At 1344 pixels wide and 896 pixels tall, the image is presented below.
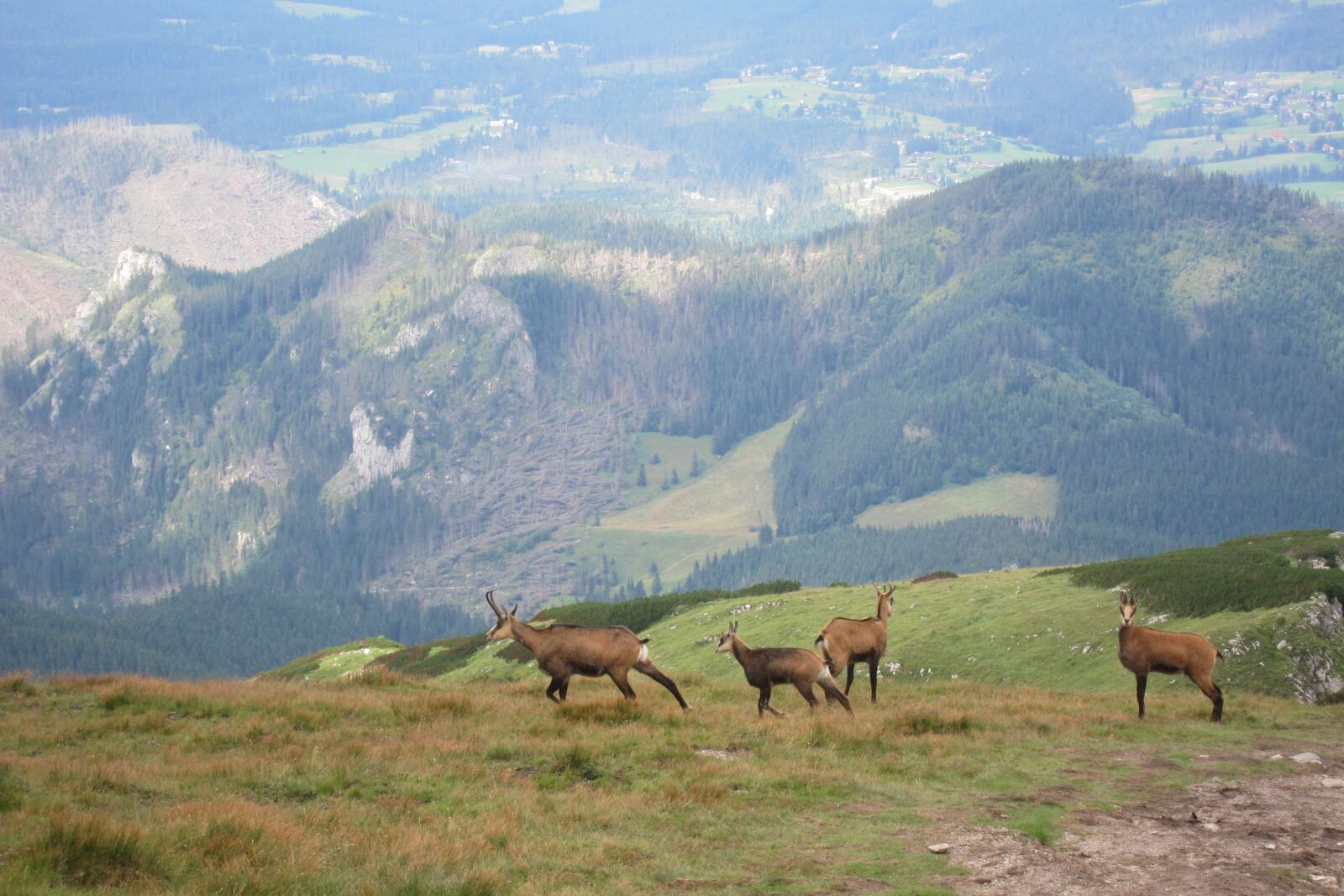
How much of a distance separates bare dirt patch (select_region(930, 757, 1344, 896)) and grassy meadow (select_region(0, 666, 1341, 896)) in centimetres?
65

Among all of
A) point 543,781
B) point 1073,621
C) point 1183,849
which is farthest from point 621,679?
point 1073,621

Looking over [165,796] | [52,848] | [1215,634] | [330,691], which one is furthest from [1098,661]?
[52,848]

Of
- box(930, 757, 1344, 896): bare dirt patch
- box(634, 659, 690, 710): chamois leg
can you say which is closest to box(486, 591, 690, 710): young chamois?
box(634, 659, 690, 710): chamois leg

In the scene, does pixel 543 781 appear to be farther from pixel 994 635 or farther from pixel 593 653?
pixel 994 635

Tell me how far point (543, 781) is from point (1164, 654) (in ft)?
58.3

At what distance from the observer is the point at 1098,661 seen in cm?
5269

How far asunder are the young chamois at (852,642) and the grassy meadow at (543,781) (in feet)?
4.85

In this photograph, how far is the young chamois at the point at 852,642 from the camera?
1538 inches

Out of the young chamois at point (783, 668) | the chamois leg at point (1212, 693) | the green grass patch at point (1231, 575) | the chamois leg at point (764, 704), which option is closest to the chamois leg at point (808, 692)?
the young chamois at point (783, 668)

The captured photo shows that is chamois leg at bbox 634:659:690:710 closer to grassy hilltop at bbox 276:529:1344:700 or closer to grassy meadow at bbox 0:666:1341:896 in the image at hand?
grassy meadow at bbox 0:666:1341:896

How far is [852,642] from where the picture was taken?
3994 cm

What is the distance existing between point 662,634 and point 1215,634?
3640 centimetres

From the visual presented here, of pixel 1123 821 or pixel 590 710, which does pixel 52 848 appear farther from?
pixel 1123 821

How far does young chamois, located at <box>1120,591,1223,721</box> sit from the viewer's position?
125 ft
